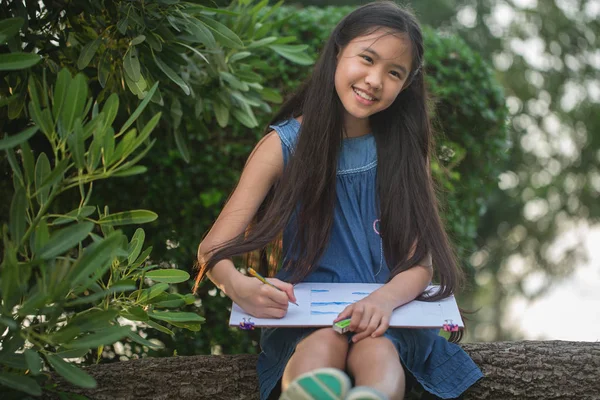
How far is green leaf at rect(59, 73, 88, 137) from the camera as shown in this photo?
1925 mm

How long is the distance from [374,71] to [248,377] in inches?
40.8

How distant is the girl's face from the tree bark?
2.80ft

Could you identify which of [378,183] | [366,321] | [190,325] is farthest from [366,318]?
[378,183]

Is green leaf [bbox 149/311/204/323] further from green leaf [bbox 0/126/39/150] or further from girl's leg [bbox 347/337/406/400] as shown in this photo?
green leaf [bbox 0/126/39/150]

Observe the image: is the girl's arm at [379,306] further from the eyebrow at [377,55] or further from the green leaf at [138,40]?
the green leaf at [138,40]

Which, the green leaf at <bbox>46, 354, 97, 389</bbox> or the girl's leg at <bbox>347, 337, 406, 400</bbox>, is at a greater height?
the girl's leg at <bbox>347, 337, 406, 400</bbox>

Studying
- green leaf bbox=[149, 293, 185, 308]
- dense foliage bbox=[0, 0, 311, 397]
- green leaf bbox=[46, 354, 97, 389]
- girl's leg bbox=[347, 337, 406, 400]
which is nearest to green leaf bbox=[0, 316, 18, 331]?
dense foliage bbox=[0, 0, 311, 397]

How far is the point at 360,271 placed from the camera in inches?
109

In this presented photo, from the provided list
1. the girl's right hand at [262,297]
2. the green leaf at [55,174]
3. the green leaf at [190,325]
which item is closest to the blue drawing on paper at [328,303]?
the girl's right hand at [262,297]

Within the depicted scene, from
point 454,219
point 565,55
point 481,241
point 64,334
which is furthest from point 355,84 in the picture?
point 565,55

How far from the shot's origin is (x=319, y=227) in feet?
8.96

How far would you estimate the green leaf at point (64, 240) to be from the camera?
1.89m

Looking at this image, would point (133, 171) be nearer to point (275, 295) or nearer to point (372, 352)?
point (275, 295)

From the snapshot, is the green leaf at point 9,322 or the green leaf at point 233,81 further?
the green leaf at point 233,81
